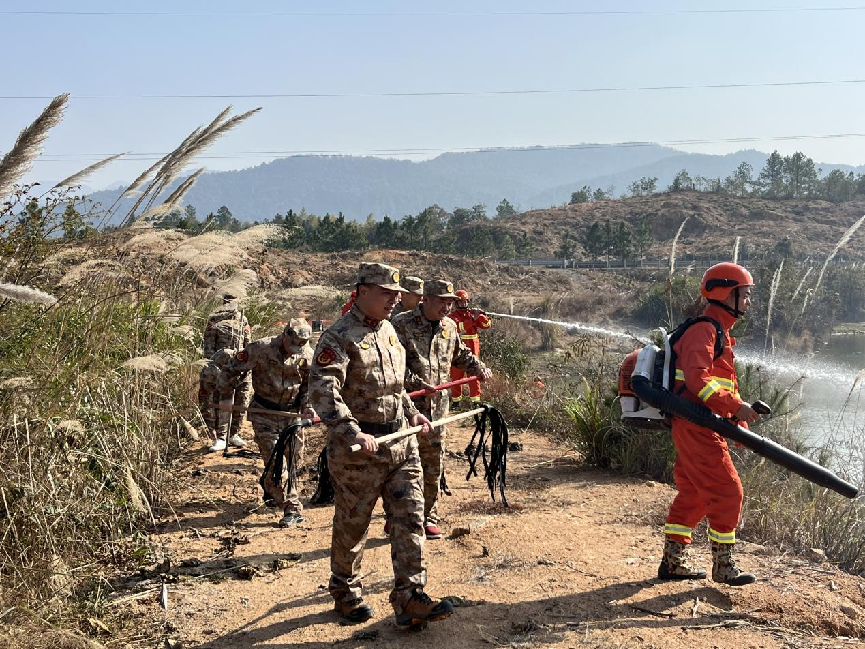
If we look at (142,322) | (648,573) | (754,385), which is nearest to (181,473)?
(142,322)

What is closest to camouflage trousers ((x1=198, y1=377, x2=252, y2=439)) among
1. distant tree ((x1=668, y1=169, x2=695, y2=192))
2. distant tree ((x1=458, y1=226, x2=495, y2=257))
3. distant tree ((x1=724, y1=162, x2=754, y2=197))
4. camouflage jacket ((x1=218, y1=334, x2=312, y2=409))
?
camouflage jacket ((x1=218, y1=334, x2=312, y2=409))

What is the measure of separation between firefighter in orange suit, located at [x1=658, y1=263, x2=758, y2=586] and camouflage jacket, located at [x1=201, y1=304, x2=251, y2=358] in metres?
5.04

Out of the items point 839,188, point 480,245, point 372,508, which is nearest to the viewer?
point 372,508

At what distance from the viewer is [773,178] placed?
8712 centimetres

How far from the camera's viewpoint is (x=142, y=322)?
5.80m

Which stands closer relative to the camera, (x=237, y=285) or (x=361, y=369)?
(x=361, y=369)

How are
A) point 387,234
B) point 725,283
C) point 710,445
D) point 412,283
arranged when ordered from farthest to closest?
point 387,234, point 412,283, point 725,283, point 710,445

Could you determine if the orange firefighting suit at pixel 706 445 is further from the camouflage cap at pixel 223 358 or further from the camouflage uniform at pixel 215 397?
the camouflage cap at pixel 223 358

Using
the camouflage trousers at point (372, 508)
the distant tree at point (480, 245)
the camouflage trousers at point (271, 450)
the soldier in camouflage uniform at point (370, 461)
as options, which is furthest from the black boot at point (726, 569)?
the distant tree at point (480, 245)

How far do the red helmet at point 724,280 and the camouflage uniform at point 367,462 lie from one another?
2.00m

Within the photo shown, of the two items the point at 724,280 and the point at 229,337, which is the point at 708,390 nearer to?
the point at 724,280

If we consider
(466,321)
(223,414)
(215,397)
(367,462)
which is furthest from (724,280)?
(223,414)

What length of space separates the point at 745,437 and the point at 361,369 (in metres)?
2.24

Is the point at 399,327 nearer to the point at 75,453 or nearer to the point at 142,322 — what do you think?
the point at 142,322
